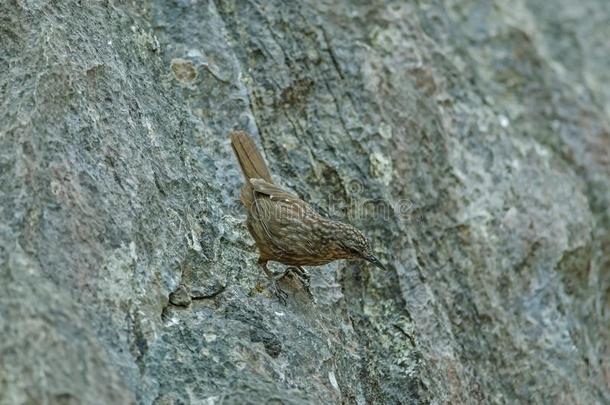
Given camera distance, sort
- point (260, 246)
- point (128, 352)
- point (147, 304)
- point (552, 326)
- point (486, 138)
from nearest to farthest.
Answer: point (128, 352), point (147, 304), point (260, 246), point (552, 326), point (486, 138)

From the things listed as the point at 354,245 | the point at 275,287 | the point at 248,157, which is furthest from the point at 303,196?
the point at 275,287

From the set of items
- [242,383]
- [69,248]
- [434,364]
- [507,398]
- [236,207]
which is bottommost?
[507,398]

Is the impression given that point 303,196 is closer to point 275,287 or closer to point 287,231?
point 287,231

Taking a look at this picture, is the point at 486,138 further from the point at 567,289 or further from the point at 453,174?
the point at 567,289

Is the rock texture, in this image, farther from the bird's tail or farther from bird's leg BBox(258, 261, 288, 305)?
the bird's tail

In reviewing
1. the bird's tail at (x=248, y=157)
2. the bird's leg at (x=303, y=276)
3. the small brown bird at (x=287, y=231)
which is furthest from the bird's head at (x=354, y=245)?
the bird's tail at (x=248, y=157)

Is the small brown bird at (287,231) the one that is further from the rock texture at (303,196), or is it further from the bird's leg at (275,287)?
the rock texture at (303,196)

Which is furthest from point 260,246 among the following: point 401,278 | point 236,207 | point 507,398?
point 507,398

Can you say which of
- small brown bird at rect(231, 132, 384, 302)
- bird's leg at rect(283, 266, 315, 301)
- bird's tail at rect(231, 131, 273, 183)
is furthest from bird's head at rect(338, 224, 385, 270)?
bird's tail at rect(231, 131, 273, 183)
